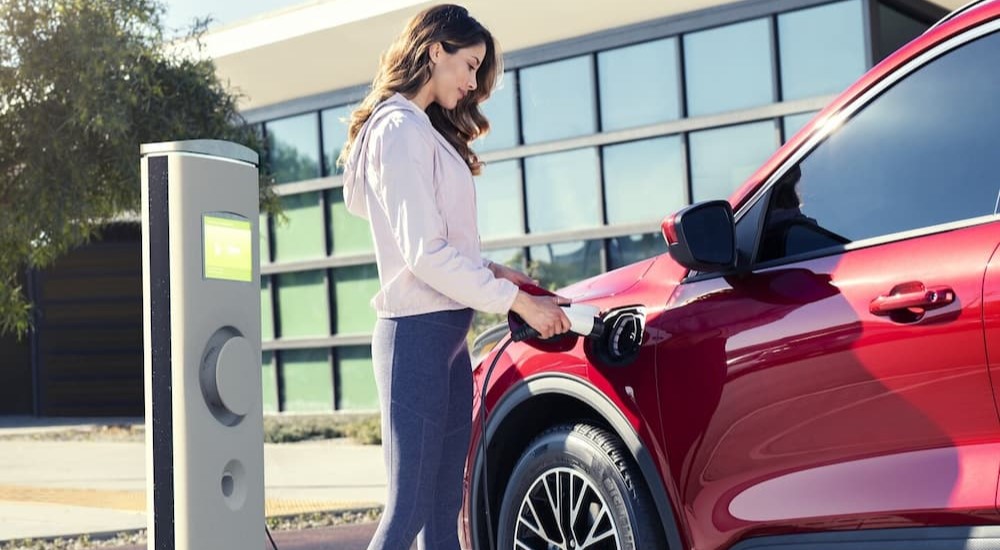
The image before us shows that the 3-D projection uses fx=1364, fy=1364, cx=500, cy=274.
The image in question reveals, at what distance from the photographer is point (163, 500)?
2844mm

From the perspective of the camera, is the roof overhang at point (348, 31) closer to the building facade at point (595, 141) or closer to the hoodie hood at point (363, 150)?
the building facade at point (595, 141)

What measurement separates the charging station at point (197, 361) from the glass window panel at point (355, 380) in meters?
15.2

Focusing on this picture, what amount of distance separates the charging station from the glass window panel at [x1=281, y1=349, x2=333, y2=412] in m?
15.9

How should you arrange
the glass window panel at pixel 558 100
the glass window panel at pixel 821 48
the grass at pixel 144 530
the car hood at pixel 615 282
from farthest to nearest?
the glass window panel at pixel 558 100, the glass window panel at pixel 821 48, the grass at pixel 144 530, the car hood at pixel 615 282

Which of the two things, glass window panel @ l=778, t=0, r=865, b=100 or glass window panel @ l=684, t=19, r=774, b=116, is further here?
glass window panel @ l=684, t=19, r=774, b=116

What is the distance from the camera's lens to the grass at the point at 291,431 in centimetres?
1574

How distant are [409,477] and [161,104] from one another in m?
11.4

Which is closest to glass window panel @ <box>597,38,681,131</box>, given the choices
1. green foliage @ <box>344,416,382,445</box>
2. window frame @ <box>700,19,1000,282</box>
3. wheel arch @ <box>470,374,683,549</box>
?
green foliage @ <box>344,416,382,445</box>

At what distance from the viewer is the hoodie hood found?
3408 millimetres

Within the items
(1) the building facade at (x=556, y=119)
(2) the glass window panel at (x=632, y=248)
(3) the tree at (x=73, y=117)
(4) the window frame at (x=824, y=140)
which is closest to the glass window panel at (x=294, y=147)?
(1) the building facade at (x=556, y=119)

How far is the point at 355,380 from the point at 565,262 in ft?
12.9

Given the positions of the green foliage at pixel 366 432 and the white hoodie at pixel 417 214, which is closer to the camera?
the white hoodie at pixel 417 214

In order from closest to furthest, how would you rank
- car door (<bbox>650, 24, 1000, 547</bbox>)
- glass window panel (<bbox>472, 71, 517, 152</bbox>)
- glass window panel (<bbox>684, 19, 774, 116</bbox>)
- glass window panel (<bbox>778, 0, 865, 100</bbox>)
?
car door (<bbox>650, 24, 1000, 547</bbox>) → glass window panel (<bbox>778, 0, 865, 100</bbox>) → glass window panel (<bbox>684, 19, 774, 116</bbox>) → glass window panel (<bbox>472, 71, 517, 152</bbox>)

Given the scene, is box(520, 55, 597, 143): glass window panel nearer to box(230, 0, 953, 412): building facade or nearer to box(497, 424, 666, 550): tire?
box(230, 0, 953, 412): building facade
